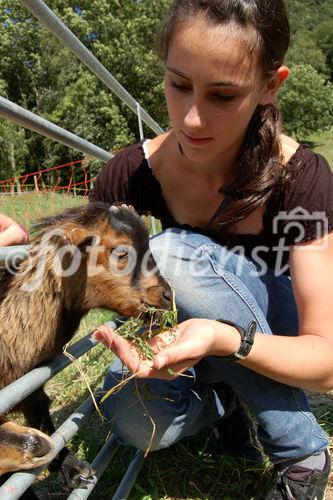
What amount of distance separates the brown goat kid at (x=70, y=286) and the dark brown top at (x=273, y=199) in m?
0.21

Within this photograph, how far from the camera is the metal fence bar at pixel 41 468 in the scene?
1.26m

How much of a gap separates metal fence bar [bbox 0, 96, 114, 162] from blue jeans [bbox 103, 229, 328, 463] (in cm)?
57

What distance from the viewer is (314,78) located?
3300cm

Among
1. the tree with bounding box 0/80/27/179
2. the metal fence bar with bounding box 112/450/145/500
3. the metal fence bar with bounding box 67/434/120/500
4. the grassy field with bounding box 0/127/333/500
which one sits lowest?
the grassy field with bounding box 0/127/333/500

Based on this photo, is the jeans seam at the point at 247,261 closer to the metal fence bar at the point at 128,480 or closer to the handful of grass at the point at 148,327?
the handful of grass at the point at 148,327

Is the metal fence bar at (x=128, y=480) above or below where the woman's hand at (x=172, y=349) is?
→ below

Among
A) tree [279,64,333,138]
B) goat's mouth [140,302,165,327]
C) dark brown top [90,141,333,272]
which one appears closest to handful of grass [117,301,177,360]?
goat's mouth [140,302,165,327]

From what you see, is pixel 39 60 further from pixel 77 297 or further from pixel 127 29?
pixel 77 297

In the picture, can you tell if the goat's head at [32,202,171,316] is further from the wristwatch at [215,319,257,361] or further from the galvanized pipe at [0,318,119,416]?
the wristwatch at [215,319,257,361]

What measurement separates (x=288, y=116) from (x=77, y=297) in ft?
110

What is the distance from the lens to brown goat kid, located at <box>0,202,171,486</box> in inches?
74.2

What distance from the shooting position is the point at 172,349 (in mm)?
A: 1358

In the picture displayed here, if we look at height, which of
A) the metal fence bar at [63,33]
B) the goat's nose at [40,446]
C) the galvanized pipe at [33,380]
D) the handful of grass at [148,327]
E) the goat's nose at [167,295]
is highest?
the metal fence bar at [63,33]

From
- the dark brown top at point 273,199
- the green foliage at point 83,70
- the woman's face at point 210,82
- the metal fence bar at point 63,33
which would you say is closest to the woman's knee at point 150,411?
the dark brown top at point 273,199
